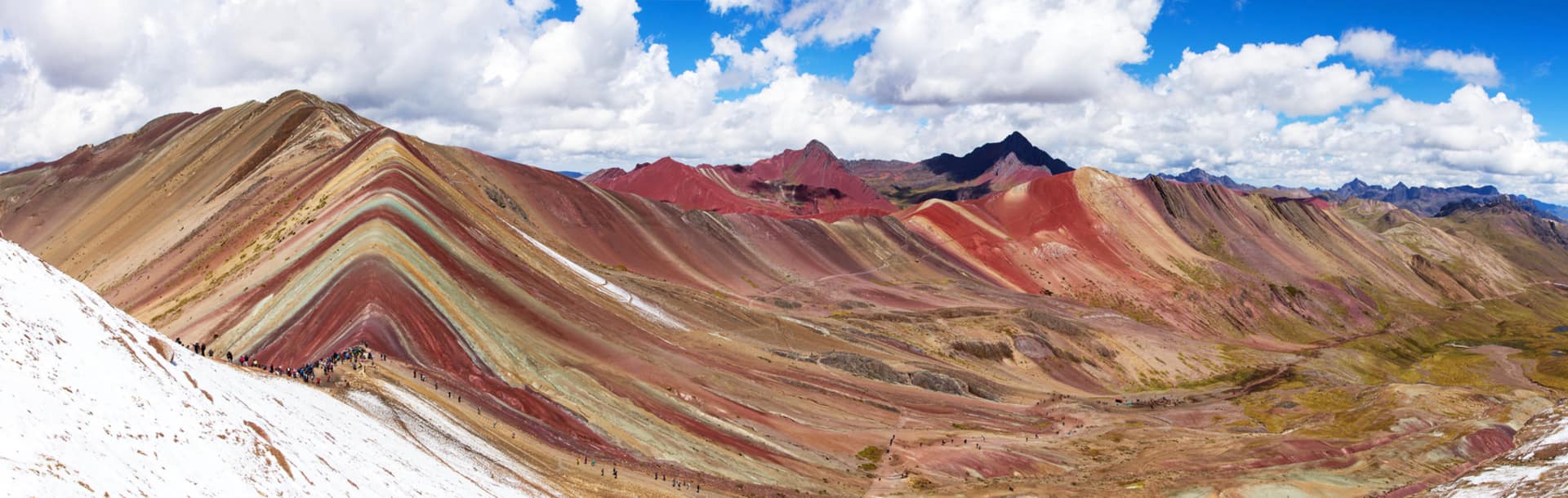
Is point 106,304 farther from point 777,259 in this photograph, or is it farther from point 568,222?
point 777,259

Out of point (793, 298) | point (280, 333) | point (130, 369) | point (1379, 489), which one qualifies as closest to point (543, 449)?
point (280, 333)

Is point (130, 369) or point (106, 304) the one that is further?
point (106, 304)

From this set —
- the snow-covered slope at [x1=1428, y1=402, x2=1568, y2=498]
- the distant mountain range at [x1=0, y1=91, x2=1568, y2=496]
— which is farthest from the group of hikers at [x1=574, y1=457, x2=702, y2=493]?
the snow-covered slope at [x1=1428, y1=402, x2=1568, y2=498]

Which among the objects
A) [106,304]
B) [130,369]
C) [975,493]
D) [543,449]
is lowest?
[975,493]

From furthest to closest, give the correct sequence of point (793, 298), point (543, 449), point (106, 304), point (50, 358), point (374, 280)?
point (793, 298), point (374, 280), point (543, 449), point (106, 304), point (50, 358)

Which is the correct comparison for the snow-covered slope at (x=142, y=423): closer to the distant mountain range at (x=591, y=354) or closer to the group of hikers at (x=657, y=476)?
the distant mountain range at (x=591, y=354)

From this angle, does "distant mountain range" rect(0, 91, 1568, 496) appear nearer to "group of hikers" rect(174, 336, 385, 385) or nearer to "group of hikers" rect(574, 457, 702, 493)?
"group of hikers" rect(574, 457, 702, 493)
